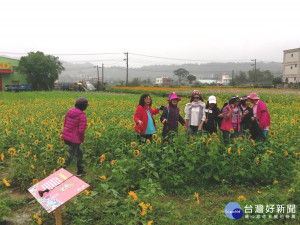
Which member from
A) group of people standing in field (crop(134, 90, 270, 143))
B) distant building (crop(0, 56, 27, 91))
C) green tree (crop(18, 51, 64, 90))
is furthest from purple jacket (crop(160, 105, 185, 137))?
distant building (crop(0, 56, 27, 91))

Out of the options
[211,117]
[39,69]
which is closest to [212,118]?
[211,117]

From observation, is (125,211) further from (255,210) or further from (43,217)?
(255,210)

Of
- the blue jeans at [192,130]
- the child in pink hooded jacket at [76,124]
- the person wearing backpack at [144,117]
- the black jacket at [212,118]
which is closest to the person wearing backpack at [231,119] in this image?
A: the black jacket at [212,118]

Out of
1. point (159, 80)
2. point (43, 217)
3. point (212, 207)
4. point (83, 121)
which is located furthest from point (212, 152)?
point (159, 80)

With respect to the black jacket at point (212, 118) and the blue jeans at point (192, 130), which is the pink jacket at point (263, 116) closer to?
the black jacket at point (212, 118)

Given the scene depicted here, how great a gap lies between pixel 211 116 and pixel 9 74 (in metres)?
43.0

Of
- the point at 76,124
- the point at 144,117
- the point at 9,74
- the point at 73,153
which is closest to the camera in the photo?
the point at 76,124

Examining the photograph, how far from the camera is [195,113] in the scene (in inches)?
212

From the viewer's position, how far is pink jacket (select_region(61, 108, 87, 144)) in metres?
4.59

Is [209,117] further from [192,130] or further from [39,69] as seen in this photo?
[39,69]

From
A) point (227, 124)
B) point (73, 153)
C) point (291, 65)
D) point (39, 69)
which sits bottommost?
point (73, 153)

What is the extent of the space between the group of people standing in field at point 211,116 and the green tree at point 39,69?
1543 inches

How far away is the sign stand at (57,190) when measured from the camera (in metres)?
2.56

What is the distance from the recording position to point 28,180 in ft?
14.6
